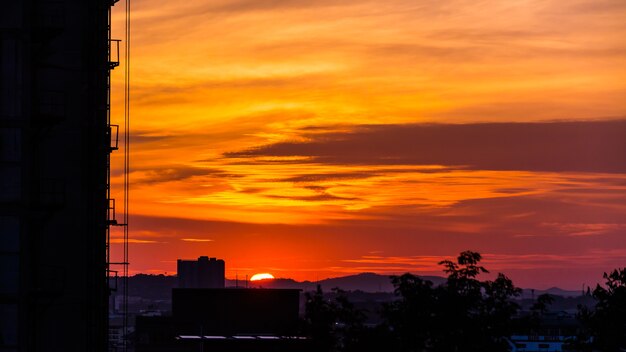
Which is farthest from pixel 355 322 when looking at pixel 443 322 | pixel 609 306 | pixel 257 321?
pixel 257 321

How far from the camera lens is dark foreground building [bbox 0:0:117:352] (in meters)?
44.7

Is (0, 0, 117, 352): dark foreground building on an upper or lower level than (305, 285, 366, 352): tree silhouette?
upper

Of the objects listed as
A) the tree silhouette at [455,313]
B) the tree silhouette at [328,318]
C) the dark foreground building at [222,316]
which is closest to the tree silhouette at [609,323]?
the tree silhouette at [455,313]

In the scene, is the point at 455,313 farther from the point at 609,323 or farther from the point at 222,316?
the point at 222,316

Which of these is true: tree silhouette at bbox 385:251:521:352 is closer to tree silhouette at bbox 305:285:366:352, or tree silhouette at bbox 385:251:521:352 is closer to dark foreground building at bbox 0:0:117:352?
tree silhouette at bbox 305:285:366:352

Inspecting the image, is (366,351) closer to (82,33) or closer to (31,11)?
(82,33)

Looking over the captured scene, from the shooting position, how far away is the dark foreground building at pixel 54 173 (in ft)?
147

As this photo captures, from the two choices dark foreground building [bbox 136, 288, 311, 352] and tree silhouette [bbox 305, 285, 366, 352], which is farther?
dark foreground building [bbox 136, 288, 311, 352]

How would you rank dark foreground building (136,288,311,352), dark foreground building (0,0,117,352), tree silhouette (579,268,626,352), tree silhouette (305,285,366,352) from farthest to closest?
1. dark foreground building (136,288,311,352)
2. tree silhouette (305,285,366,352)
3. tree silhouette (579,268,626,352)
4. dark foreground building (0,0,117,352)

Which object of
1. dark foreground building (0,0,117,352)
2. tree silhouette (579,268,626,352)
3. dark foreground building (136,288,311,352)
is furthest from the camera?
dark foreground building (136,288,311,352)

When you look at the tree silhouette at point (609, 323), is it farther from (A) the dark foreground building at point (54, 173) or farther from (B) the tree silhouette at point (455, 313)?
(A) the dark foreground building at point (54, 173)

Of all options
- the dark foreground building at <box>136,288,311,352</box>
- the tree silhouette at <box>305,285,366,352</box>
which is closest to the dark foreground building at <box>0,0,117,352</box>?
the tree silhouette at <box>305,285,366,352</box>

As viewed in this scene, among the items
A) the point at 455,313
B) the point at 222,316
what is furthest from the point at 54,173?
the point at 222,316

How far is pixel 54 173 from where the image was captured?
5541 cm
